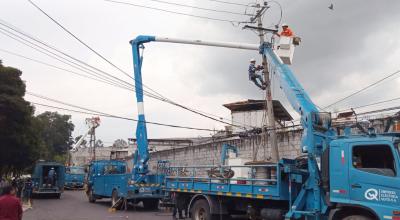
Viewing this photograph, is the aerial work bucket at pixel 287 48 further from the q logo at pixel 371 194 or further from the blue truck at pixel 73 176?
the blue truck at pixel 73 176

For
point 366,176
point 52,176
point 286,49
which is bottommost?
point 52,176

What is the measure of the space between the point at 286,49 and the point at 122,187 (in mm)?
11113

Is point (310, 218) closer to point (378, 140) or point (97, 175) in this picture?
point (378, 140)

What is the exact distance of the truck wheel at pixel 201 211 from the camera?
44.5 ft

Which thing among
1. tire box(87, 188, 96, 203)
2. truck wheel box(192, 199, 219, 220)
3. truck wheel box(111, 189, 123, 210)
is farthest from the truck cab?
tire box(87, 188, 96, 203)

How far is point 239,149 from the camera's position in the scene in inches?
955

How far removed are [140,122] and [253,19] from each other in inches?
276

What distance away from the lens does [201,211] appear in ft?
46.2

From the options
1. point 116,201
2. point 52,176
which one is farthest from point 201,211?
point 52,176

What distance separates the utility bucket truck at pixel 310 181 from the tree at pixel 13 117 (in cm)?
1445

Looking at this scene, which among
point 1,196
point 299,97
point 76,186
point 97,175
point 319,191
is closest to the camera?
point 1,196

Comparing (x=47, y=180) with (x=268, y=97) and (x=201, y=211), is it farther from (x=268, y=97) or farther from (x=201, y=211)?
(x=201, y=211)

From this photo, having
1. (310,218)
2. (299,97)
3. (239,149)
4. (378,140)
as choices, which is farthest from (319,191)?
(239,149)

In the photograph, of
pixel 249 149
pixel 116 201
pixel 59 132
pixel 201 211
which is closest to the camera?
pixel 201 211
